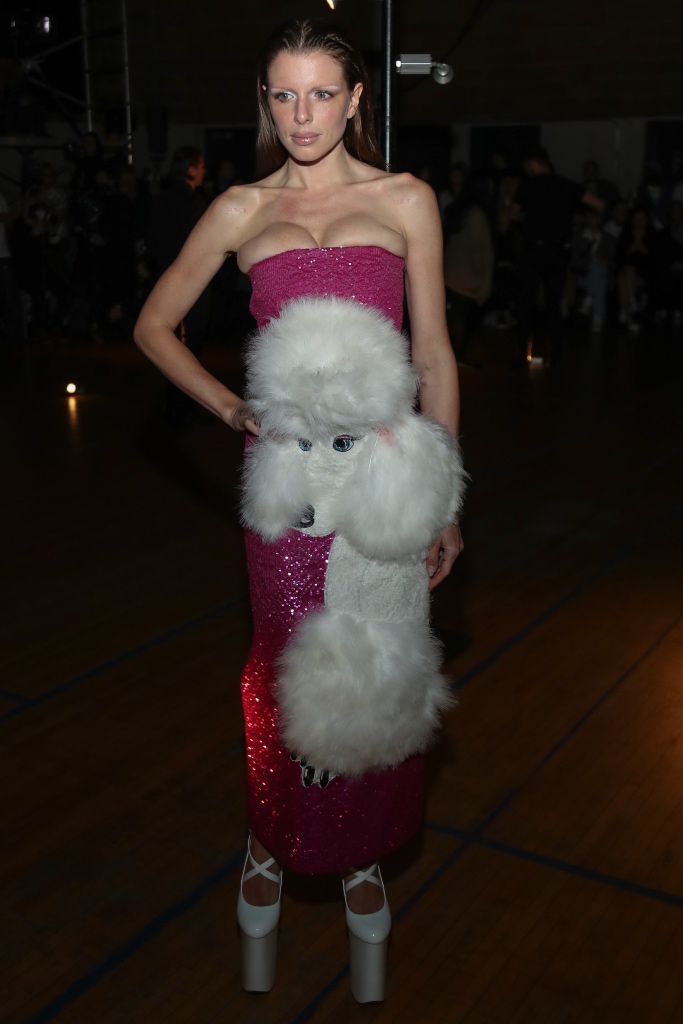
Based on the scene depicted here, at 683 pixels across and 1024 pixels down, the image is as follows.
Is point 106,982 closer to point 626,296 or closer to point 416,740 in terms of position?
point 416,740

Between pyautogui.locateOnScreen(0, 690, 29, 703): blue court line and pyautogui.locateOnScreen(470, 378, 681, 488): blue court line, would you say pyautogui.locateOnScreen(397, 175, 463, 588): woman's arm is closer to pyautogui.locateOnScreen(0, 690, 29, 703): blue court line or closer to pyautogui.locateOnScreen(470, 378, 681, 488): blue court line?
pyautogui.locateOnScreen(0, 690, 29, 703): blue court line

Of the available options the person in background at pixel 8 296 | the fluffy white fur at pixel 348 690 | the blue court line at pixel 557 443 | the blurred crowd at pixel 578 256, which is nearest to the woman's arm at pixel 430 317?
the fluffy white fur at pixel 348 690

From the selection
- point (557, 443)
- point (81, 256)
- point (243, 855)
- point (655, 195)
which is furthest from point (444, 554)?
point (655, 195)

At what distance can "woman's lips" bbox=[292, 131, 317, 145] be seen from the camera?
1.76 metres

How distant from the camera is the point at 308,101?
175 centimetres

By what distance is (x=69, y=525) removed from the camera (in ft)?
14.9

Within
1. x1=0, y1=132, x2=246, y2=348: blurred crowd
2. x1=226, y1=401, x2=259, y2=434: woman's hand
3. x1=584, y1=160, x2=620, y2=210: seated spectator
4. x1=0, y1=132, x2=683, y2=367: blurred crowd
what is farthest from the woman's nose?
Result: x1=584, y1=160, x2=620, y2=210: seated spectator

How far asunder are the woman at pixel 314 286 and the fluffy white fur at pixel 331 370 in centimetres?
8

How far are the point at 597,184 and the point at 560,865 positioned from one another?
402 inches

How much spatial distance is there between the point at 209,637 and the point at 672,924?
5.71 ft

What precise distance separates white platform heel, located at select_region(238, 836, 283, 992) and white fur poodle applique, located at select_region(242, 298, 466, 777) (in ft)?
1.08

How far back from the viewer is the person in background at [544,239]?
316 inches

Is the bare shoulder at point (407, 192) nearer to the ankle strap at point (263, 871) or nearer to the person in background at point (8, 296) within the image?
the ankle strap at point (263, 871)

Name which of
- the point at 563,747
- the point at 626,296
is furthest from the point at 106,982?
the point at 626,296
